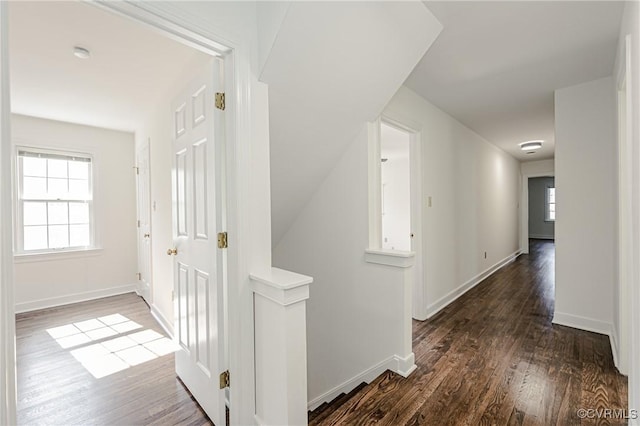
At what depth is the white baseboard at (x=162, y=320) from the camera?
2984 mm

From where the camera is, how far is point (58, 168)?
13.0 ft

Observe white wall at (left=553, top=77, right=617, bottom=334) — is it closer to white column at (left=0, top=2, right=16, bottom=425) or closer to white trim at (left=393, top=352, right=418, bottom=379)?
white trim at (left=393, top=352, right=418, bottom=379)

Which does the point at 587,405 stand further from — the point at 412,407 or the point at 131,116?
the point at 131,116

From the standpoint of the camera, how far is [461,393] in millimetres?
1936

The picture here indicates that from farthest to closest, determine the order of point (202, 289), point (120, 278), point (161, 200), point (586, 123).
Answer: point (120, 278)
point (161, 200)
point (586, 123)
point (202, 289)

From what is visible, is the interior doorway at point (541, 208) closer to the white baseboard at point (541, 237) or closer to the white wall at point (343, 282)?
the white baseboard at point (541, 237)

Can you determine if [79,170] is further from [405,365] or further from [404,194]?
[404,194]

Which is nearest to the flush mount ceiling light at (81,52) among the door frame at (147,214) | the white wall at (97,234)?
the door frame at (147,214)

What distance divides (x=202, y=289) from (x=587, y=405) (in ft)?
8.34

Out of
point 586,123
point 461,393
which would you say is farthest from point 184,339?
point 586,123

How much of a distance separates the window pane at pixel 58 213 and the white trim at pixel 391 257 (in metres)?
4.24

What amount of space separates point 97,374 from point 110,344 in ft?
1.78

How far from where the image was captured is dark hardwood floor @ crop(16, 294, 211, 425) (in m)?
1.84

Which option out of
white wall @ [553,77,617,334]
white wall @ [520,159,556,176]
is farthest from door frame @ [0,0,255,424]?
white wall @ [520,159,556,176]
